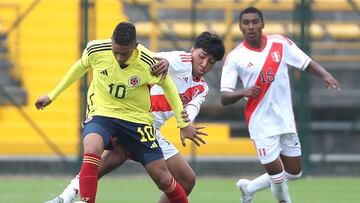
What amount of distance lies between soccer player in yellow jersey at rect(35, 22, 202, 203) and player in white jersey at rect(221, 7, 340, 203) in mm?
1937

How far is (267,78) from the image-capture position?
11531 millimetres

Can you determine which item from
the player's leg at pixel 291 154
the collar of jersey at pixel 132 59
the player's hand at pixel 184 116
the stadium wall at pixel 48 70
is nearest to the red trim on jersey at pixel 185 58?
the player's hand at pixel 184 116

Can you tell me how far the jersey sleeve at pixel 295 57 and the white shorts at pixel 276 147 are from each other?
71 cm

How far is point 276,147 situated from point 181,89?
180 cm

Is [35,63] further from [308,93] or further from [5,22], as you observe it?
[308,93]

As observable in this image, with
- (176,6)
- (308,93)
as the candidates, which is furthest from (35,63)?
(308,93)

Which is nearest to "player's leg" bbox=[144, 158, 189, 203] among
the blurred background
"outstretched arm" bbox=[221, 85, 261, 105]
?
"outstretched arm" bbox=[221, 85, 261, 105]

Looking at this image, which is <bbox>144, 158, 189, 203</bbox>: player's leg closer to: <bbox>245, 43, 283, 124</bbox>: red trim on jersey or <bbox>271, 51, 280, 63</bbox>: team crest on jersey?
<bbox>245, 43, 283, 124</bbox>: red trim on jersey

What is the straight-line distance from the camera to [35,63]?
19391 millimetres

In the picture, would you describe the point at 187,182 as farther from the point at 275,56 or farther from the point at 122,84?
the point at 275,56

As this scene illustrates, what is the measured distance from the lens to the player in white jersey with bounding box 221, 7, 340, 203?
11.5 metres

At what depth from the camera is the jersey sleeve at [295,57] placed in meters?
11.6

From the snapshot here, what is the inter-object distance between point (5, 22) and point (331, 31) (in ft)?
18.0

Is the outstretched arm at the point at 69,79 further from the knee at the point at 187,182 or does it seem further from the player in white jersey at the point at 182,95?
the knee at the point at 187,182
